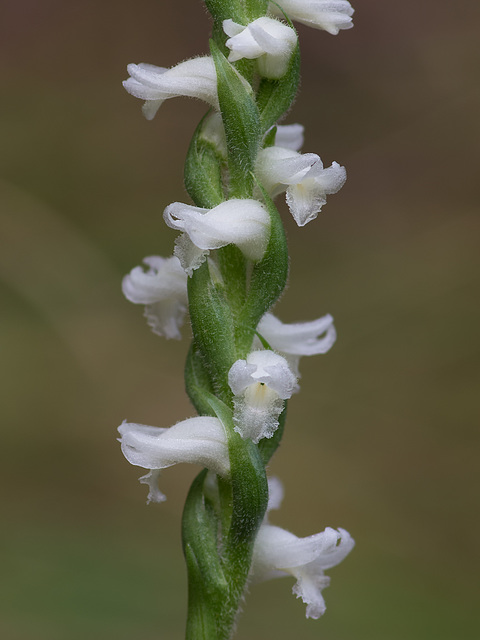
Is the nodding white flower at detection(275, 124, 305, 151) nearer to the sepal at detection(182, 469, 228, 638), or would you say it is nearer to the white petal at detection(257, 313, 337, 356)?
the white petal at detection(257, 313, 337, 356)

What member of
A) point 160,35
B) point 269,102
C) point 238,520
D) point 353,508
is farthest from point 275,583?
point 160,35

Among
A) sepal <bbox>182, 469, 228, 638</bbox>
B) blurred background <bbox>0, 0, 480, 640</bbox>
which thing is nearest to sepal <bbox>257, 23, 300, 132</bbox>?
sepal <bbox>182, 469, 228, 638</bbox>

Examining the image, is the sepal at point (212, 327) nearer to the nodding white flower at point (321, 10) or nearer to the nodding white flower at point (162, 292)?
the nodding white flower at point (162, 292)

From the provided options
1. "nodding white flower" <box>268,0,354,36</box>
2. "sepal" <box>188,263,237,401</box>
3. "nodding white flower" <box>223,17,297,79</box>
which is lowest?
"sepal" <box>188,263,237,401</box>

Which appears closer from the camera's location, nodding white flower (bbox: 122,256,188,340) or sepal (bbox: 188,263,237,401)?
sepal (bbox: 188,263,237,401)

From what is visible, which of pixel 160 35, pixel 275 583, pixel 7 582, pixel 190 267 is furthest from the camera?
pixel 160 35

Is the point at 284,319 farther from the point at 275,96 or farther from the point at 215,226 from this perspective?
the point at 215,226

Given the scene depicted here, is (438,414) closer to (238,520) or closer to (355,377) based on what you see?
(355,377)

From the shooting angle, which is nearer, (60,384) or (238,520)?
(238,520)
